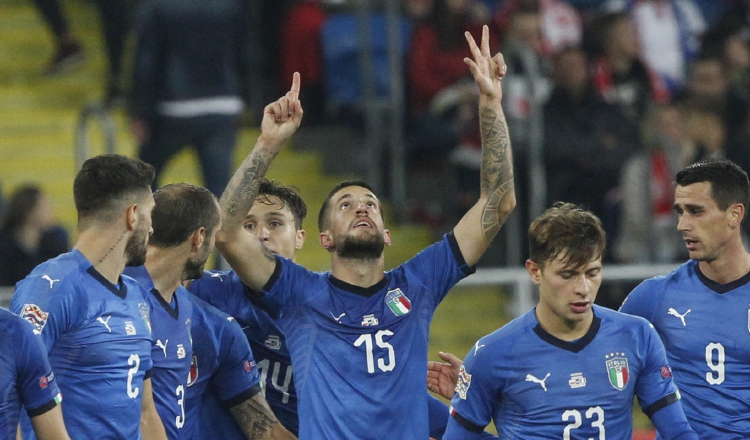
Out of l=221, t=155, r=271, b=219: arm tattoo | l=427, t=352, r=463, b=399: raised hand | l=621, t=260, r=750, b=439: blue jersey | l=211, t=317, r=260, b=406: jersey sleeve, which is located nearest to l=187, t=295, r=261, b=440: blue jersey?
l=211, t=317, r=260, b=406: jersey sleeve

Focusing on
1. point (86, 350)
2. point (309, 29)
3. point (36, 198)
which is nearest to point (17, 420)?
point (86, 350)

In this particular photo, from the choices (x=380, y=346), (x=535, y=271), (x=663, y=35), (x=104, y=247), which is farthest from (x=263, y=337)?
(x=663, y=35)

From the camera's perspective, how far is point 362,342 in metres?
5.52

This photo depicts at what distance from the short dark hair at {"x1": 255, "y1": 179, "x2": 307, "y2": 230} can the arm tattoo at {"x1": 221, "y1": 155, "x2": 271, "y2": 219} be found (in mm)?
537

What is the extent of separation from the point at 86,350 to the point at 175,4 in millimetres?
5013

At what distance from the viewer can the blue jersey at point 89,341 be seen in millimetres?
4828

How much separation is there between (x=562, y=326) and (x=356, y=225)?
103cm

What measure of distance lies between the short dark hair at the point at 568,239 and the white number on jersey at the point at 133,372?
1.68 metres

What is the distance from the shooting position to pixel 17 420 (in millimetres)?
4672

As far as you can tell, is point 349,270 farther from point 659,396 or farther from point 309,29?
point 309,29

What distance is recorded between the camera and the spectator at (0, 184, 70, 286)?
952 centimetres

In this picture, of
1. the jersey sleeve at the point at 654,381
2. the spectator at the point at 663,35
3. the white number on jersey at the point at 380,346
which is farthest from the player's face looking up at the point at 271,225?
the spectator at the point at 663,35

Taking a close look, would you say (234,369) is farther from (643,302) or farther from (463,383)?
(643,302)

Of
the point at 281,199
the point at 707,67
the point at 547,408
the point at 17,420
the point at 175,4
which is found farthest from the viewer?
the point at 707,67
